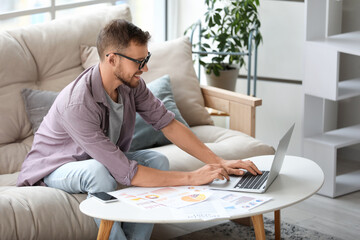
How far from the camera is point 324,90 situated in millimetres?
3299

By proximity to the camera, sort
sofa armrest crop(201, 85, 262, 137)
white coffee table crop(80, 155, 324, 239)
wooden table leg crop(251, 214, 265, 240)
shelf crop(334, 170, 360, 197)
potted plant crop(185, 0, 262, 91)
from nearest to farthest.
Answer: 1. white coffee table crop(80, 155, 324, 239)
2. wooden table leg crop(251, 214, 265, 240)
3. sofa armrest crop(201, 85, 262, 137)
4. shelf crop(334, 170, 360, 197)
5. potted plant crop(185, 0, 262, 91)

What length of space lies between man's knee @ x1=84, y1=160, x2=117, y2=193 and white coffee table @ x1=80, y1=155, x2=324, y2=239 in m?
0.21

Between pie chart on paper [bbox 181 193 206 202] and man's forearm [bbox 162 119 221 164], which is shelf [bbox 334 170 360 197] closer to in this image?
man's forearm [bbox 162 119 221 164]

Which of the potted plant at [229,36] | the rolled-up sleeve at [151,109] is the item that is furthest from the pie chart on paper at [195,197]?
the potted plant at [229,36]

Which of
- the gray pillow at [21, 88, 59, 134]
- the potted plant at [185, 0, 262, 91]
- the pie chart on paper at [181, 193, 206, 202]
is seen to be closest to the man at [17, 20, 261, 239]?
the pie chart on paper at [181, 193, 206, 202]

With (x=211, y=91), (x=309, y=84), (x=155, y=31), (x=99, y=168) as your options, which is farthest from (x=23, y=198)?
(x=155, y=31)

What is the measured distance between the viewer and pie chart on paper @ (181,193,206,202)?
6.40ft

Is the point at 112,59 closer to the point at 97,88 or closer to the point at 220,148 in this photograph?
the point at 97,88

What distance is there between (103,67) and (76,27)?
2.86 feet

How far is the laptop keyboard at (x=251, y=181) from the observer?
2.09m

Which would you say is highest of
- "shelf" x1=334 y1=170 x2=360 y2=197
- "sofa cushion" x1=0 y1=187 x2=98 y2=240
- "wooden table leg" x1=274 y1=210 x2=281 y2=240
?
"sofa cushion" x1=0 y1=187 x2=98 y2=240

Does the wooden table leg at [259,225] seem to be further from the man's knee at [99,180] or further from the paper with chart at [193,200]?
the man's knee at [99,180]

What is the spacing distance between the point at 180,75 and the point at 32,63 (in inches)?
30.4

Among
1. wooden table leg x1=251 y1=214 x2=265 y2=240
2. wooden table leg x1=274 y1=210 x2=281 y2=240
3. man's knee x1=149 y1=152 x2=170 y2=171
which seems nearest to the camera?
wooden table leg x1=251 y1=214 x2=265 y2=240
